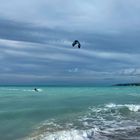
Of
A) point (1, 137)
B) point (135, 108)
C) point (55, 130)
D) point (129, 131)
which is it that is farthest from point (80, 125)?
point (135, 108)

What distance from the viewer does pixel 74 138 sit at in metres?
15.8

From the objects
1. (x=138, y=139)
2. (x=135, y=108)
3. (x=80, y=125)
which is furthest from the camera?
(x=135, y=108)

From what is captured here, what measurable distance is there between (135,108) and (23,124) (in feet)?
46.0

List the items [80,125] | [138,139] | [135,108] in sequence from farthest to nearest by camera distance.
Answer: [135,108]
[80,125]
[138,139]

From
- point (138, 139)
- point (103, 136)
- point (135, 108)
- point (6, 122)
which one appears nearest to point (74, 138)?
point (103, 136)

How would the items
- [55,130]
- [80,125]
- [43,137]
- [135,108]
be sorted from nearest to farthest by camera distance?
1. [43,137]
2. [55,130]
3. [80,125]
4. [135,108]

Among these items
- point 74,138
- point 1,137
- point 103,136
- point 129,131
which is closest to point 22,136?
point 1,137

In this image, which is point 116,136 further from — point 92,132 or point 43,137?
point 43,137

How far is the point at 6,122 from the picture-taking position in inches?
925

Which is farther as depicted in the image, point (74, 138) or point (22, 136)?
point (22, 136)

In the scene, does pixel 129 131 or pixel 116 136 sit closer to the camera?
pixel 116 136

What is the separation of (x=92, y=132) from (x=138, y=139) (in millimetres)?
2970

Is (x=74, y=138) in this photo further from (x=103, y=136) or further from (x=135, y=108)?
(x=135, y=108)

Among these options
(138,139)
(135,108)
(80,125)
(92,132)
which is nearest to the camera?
(138,139)
